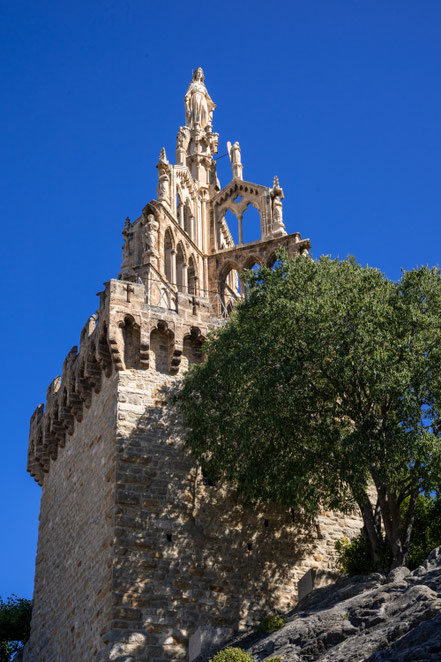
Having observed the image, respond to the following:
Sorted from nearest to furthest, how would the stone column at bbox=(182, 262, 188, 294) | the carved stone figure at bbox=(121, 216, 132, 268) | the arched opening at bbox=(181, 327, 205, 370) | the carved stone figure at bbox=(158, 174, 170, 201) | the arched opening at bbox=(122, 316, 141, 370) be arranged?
the arched opening at bbox=(122, 316, 141, 370) → the arched opening at bbox=(181, 327, 205, 370) → the carved stone figure at bbox=(121, 216, 132, 268) → the stone column at bbox=(182, 262, 188, 294) → the carved stone figure at bbox=(158, 174, 170, 201)

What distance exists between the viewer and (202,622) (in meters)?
24.9

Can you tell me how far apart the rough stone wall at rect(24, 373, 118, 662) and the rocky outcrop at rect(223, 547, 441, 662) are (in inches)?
171

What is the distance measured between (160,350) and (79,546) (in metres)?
6.57

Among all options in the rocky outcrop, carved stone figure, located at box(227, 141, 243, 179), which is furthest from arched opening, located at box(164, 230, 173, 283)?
the rocky outcrop

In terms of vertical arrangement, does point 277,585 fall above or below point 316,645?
above

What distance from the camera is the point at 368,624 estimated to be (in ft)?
63.9

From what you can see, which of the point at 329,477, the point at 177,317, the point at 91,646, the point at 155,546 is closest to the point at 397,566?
the point at 329,477

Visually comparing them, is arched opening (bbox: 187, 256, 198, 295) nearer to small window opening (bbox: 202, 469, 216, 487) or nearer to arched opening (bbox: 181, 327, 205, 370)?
arched opening (bbox: 181, 327, 205, 370)

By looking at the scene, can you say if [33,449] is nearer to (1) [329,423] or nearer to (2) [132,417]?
(2) [132,417]

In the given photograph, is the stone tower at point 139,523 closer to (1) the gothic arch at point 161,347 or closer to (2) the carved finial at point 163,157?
(1) the gothic arch at point 161,347

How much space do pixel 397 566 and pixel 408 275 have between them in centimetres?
801

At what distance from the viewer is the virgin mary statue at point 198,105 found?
158 ft

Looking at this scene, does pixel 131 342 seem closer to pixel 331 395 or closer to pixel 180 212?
pixel 331 395

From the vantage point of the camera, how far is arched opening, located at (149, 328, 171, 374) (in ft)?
94.2
